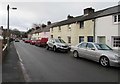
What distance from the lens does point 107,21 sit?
20.6 m

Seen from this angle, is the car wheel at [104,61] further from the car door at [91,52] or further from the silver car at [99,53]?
the car door at [91,52]

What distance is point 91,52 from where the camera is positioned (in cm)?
1259

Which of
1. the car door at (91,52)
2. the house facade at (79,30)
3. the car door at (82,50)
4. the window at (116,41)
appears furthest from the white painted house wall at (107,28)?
the car door at (91,52)

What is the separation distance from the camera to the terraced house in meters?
19.8

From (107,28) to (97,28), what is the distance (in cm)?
204

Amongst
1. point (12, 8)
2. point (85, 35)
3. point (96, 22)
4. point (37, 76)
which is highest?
point (12, 8)

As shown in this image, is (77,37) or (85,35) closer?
(85,35)

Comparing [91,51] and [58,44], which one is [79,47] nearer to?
[91,51]

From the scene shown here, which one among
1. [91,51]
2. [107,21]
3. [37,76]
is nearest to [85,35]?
Answer: [107,21]

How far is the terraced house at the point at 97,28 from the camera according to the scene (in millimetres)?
19781

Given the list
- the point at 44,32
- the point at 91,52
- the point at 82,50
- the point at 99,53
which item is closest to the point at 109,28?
the point at 82,50

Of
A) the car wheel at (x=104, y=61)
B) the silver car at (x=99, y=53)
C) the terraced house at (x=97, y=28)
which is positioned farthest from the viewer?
the terraced house at (x=97, y=28)

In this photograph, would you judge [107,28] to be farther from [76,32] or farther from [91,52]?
[91,52]

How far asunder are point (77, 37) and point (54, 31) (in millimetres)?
11797
